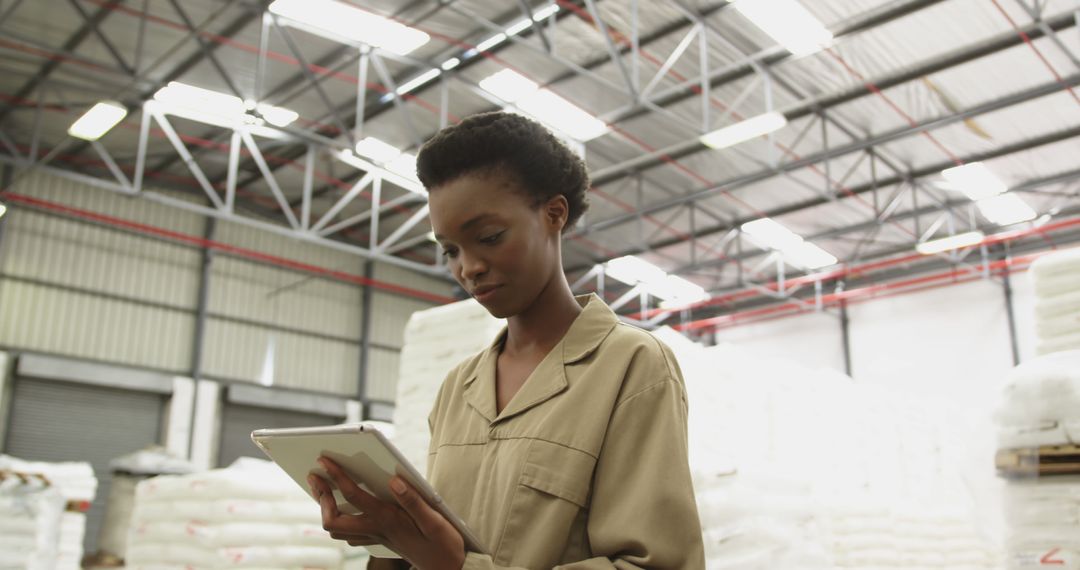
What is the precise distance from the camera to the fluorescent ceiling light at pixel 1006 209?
485 inches

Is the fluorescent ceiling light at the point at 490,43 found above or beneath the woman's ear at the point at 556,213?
above

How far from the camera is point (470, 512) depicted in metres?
1.19


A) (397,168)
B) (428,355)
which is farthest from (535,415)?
(397,168)

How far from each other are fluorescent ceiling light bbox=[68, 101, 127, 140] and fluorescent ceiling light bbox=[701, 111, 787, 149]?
231 inches

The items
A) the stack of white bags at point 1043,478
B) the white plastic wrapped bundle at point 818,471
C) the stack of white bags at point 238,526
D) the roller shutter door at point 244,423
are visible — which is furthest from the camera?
the roller shutter door at point 244,423

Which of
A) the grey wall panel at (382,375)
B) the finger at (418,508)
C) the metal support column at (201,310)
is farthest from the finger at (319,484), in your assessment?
the grey wall panel at (382,375)

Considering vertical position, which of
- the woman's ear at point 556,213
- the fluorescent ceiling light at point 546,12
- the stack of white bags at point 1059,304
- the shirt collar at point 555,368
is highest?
the fluorescent ceiling light at point 546,12

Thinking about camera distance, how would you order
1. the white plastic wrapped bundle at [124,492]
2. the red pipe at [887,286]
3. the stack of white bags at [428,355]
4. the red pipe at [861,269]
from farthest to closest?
the red pipe at [887,286] < the red pipe at [861,269] < the white plastic wrapped bundle at [124,492] < the stack of white bags at [428,355]

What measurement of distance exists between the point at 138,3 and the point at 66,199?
475cm

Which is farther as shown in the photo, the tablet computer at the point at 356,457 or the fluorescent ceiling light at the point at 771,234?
the fluorescent ceiling light at the point at 771,234

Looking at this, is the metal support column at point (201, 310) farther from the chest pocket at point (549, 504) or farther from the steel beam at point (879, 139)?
the chest pocket at point (549, 504)

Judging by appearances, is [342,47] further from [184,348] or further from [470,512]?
[470,512]

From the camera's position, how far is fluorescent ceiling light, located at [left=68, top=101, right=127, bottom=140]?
8719mm

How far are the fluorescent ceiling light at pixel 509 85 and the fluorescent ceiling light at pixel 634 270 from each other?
568 centimetres
